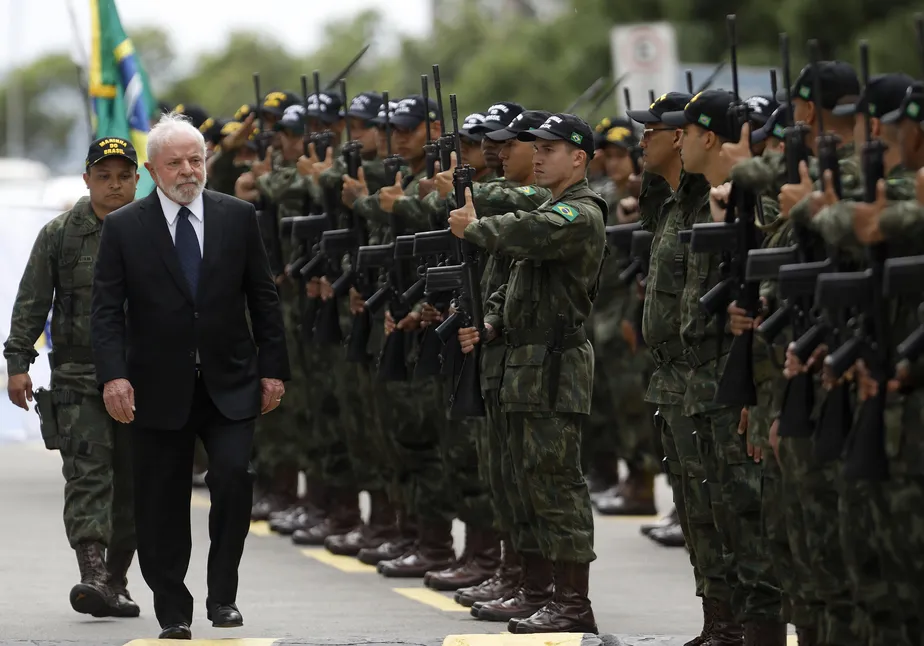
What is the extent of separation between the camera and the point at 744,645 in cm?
877

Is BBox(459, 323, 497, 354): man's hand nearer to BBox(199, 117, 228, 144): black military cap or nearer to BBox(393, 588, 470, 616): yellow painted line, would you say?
BBox(393, 588, 470, 616): yellow painted line

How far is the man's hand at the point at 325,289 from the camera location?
43.3ft

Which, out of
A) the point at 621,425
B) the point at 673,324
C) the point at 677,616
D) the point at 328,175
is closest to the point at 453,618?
the point at 677,616

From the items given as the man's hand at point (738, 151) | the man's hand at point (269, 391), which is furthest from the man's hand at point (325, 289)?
the man's hand at point (738, 151)

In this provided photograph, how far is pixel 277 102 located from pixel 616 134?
2.40 meters

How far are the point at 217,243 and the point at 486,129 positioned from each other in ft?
6.41

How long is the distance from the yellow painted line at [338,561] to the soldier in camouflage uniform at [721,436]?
3.93m

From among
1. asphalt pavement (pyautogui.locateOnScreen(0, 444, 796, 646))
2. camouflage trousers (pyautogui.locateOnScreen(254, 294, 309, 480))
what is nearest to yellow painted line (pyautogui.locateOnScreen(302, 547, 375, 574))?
asphalt pavement (pyautogui.locateOnScreen(0, 444, 796, 646))

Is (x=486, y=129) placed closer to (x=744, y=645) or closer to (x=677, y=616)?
(x=677, y=616)

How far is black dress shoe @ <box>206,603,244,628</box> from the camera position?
9227 millimetres

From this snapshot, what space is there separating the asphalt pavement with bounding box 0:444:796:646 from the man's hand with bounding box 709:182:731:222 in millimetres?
1762

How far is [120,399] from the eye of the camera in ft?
30.0

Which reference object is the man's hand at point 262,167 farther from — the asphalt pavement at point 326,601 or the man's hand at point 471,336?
the man's hand at point 471,336

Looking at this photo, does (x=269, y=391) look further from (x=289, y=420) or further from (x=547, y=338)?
(x=289, y=420)
